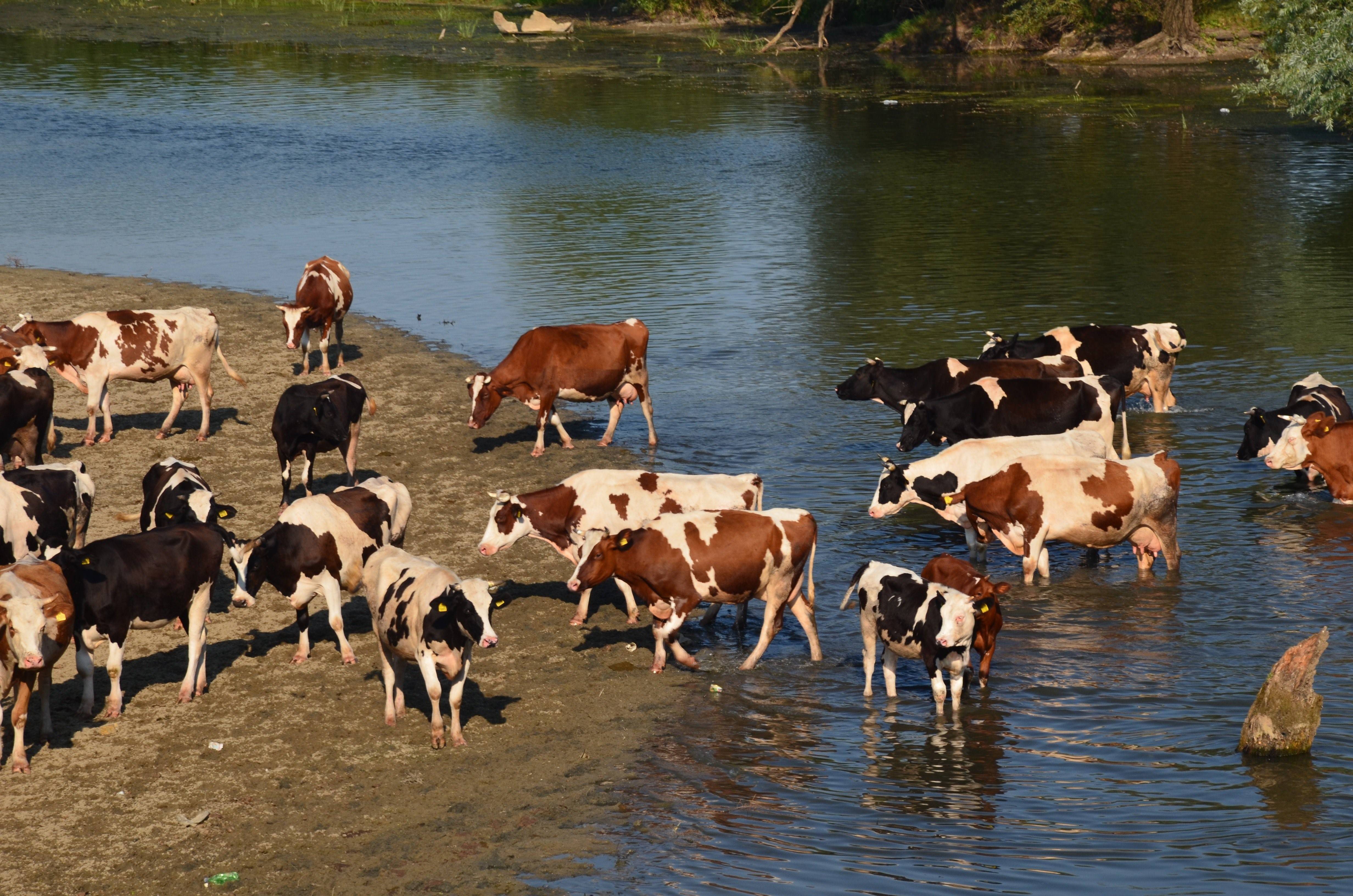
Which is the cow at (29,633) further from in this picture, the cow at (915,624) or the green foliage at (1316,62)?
the green foliage at (1316,62)

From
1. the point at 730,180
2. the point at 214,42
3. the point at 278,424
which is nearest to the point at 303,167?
the point at 730,180

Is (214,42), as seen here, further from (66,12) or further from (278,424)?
(278,424)

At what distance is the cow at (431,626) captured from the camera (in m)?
9.89

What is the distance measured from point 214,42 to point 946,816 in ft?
203

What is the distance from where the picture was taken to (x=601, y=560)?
451 inches

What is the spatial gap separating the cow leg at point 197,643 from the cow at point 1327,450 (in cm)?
1111

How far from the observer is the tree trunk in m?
54.1

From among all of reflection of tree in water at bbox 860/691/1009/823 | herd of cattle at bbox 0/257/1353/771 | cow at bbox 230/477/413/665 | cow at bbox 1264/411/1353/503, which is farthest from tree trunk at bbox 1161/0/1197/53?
cow at bbox 230/477/413/665

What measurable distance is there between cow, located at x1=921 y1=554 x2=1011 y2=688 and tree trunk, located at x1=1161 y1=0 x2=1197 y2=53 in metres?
48.3

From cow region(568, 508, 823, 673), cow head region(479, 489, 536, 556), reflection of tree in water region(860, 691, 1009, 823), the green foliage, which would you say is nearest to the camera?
reflection of tree in water region(860, 691, 1009, 823)

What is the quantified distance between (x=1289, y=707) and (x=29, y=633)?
27.5 feet

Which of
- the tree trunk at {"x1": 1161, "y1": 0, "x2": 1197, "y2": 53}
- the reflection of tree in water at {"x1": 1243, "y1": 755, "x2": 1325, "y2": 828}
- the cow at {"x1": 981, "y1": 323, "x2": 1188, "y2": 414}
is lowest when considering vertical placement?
the reflection of tree in water at {"x1": 1243, "y1": 755, "x2": 1325, "y2": 828}

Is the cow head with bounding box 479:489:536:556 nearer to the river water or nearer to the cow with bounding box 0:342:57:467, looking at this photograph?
the river water

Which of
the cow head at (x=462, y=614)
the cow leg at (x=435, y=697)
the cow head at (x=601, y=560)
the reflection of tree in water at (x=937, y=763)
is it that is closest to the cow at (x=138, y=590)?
the cow leg at (x=435, y=697)
